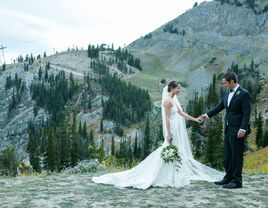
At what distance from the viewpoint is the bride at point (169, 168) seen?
1310 centimetres

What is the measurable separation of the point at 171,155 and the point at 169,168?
0.47 metres

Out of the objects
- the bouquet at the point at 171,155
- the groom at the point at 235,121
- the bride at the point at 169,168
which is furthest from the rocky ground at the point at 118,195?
the bouquet at the point at 171,155

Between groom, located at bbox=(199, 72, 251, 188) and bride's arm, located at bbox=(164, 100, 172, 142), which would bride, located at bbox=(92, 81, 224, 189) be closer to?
bride's arm, located at bbox=(164, 100, 172, 142)

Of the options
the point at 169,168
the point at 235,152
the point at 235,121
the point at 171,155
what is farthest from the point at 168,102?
the point at 235,152

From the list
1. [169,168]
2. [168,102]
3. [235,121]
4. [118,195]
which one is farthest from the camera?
[168,102]

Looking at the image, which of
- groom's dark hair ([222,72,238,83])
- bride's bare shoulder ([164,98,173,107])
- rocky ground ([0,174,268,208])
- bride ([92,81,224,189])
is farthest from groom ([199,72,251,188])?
bride's bare shoulder ([164,98,173,107])

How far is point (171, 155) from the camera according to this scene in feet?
A: 43.6

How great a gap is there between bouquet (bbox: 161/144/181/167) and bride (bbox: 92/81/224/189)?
18 cm

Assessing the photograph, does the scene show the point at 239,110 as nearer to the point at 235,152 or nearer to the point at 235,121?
the point at 235,121

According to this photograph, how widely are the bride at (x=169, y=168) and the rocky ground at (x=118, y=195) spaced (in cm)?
45

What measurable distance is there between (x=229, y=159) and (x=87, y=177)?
5.15 meters

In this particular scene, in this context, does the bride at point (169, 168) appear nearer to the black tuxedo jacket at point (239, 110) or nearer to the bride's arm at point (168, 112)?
the bride's arm at point (168, 112)

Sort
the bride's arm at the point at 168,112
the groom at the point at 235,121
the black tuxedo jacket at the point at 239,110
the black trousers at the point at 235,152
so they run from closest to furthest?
the black tuxedo jacket at the point at 239,110 < the groom at the point at 235,121 < the black trousers at the point at 235,152 < the bride's arm at the point at 168,112

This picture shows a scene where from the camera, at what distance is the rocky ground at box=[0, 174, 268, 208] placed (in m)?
10.3
